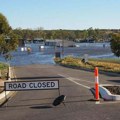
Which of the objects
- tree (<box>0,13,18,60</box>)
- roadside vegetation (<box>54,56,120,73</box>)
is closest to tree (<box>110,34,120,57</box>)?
roadside vegetation (<box>54,56,120,73</box>)

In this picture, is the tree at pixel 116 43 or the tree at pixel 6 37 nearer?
the tree at pixel 6 37

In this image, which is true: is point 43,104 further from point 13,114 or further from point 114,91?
point 114,91

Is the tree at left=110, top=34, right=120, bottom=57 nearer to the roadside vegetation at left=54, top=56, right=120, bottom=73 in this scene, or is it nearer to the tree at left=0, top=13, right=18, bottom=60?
the roadside vegetation at left=54, top=56, right=120, bottom=73

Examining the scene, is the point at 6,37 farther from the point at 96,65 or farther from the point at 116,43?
the point at 96,65

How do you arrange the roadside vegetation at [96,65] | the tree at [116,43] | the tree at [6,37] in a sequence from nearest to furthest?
the tree at [6,37] < the tree at [116,43] < the roadside vegetation at [96,65]

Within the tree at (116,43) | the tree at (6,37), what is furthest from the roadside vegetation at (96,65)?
the tree at (6,37)

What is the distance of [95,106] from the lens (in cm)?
1530

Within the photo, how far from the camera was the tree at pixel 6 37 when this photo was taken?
100ft

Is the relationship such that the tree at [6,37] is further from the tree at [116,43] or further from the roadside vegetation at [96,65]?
the roadside vegetation at [96,65]

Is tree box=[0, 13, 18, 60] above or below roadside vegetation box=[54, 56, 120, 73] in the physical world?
above

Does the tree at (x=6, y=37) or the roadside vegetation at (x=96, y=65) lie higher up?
the tree at (x=6, y=37)

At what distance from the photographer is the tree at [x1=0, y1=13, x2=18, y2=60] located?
30484 mm

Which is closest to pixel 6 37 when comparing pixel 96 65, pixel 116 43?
pixel 116 43

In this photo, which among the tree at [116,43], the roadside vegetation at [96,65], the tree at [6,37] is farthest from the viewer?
the roadside vegetation at [96,65]
